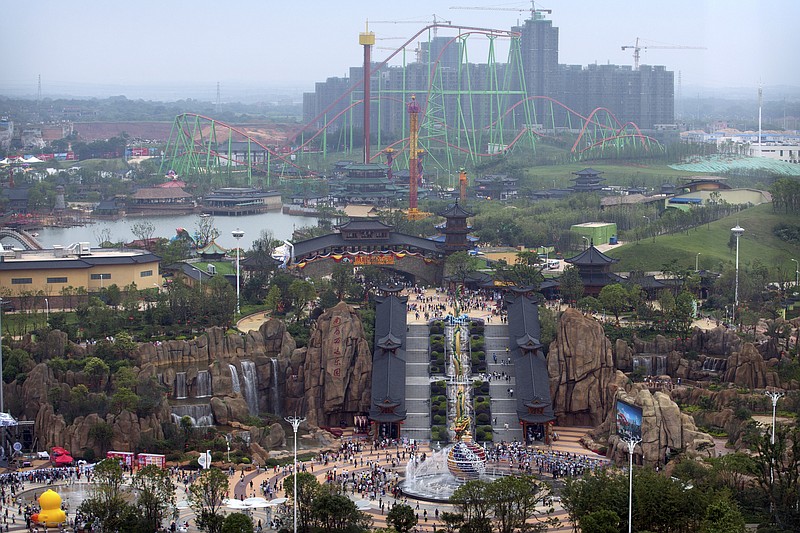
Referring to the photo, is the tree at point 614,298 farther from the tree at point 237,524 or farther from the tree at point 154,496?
the tree at point 237,524

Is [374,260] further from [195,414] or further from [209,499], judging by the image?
[209,499]

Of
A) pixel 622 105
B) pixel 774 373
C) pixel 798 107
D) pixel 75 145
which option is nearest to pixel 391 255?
pixel 774 373

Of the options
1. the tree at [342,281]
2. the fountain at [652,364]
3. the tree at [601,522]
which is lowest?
the tree at [601,522]

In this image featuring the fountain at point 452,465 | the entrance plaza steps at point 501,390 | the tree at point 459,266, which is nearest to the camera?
the fountain at point 452,465

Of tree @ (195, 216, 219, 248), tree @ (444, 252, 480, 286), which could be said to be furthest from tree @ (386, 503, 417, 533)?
tree @ (195, 216, 219, 248)

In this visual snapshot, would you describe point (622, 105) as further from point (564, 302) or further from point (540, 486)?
point (540, 486)

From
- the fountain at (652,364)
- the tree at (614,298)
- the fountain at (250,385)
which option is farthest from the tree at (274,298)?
the fountain at (652,364)

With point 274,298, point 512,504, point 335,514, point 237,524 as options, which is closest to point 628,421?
point 512,504
